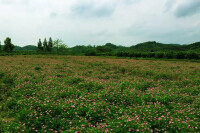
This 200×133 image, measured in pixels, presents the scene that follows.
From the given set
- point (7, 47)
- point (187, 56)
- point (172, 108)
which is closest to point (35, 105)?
point (172, 108)

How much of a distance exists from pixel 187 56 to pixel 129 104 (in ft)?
183

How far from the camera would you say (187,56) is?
51.3 m

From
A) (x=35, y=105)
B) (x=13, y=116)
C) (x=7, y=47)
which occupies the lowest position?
(x=13, y=116)

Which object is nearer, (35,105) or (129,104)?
(35,105)

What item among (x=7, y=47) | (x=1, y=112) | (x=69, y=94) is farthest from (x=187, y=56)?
(x=7, y=47)

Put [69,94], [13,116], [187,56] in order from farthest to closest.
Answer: [187,56] → [69,94] → [13,116]

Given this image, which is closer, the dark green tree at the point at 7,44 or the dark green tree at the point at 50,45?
the dark green tree at the point at 7,44

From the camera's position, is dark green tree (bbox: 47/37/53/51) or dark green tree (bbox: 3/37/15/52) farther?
dark green tree (bbox: 47/37/53/51)

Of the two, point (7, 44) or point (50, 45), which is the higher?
point (50, 45)

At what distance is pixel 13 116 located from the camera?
19.8 ft

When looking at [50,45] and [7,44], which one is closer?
[7,44]

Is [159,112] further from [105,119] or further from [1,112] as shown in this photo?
[1,112]

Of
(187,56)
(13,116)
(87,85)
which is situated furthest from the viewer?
(187,56)

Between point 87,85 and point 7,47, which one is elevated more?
point 7,47
